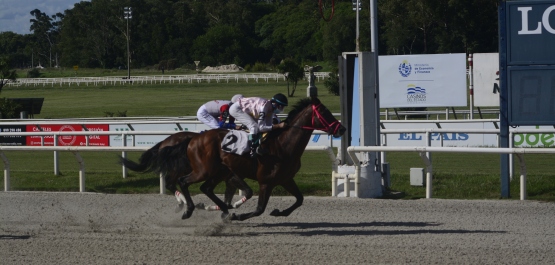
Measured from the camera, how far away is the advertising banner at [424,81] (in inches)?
725

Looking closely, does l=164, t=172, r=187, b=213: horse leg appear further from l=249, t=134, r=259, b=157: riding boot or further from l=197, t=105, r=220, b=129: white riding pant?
l=249, t=134, r=259, b=157: riding boot

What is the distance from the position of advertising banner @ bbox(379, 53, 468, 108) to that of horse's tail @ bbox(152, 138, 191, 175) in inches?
423

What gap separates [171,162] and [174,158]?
0.18 ft

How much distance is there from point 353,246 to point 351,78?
4.35 metres

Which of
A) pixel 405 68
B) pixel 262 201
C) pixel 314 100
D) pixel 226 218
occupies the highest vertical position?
pixel 405 68

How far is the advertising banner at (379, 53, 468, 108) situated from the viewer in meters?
18.4

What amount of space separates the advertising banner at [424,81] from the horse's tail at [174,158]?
10.7 meters

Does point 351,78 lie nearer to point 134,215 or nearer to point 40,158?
point 134,215

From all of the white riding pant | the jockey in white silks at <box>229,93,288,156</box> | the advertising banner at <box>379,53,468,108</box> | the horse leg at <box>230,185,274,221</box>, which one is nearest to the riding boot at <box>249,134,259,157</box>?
the jockey in white silks at <box>229,93,288,156</box>

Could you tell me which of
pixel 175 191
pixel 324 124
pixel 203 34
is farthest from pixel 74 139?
pixel 203 34

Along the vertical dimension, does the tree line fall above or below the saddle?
above

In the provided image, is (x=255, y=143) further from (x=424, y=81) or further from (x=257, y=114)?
(x=424, y=81)

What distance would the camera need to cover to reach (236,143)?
312 inches

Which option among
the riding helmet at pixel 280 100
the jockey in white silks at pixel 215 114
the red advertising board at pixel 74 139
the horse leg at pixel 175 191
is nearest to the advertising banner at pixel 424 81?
the red advertising board at pixel 74 139
